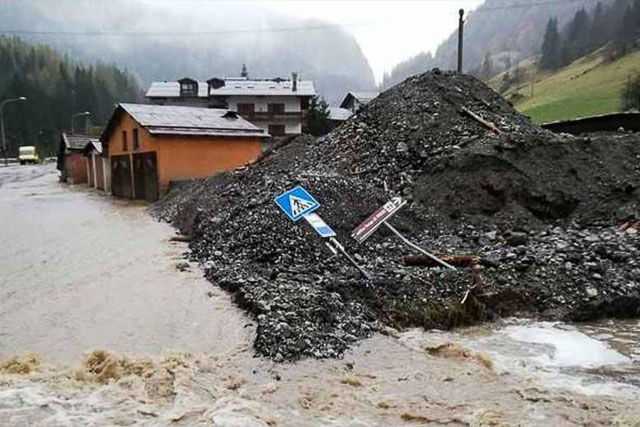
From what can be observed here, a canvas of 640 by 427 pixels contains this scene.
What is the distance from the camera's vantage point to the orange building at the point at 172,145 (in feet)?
82.8

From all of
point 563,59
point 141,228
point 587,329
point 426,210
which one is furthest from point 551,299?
point 563,59

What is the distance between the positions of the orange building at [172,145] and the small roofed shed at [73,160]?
15.6m

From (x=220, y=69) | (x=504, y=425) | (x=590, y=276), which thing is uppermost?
(x=220, y=69)

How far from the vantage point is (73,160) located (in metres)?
44.7

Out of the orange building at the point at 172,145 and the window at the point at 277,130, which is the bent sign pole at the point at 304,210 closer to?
the orange building at the point at 172,145

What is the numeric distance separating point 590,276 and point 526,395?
3.58 meters

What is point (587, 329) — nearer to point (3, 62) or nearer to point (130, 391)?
point (130, 391)

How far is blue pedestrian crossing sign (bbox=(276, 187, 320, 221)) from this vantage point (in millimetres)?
9656

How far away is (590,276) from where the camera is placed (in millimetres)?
8625

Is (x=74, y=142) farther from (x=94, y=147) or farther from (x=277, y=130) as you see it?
(x=277, y=130)

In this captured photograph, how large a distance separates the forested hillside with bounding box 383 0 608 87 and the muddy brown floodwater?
413 ft

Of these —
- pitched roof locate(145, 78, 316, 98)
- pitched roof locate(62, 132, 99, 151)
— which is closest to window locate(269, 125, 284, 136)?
pitched roof locate(145, 78, 316, 98)

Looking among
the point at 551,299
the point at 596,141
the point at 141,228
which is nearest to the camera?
the point at 551,299

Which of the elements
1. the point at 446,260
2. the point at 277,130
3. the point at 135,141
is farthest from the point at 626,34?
the point at 446,260
